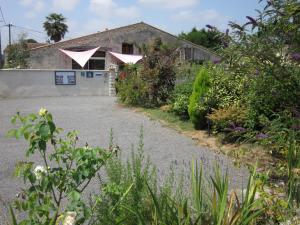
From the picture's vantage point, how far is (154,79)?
14.4 metres

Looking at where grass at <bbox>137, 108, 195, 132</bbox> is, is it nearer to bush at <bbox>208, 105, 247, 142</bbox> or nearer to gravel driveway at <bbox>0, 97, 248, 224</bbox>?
gravel driveway at <bbox>0, 97, 248, 224</bbox>

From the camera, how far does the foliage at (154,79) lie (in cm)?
1438

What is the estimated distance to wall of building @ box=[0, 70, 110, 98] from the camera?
69.5 feet

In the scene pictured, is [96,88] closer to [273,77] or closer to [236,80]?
[236,80]

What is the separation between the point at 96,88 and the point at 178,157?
56.2 ft

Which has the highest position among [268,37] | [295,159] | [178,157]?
[268,37]

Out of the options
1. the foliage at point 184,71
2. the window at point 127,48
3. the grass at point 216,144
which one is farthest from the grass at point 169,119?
the window at point 127,48

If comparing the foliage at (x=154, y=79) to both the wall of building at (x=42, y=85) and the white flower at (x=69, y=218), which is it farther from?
the white flower at (x=69, y=218)

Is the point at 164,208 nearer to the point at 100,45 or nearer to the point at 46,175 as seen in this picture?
the point at 46,175

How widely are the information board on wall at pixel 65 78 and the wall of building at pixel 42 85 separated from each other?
192 mm

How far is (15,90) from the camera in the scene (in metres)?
21.4

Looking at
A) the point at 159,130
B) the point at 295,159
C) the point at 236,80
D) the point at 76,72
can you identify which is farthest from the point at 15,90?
the point at 295,159

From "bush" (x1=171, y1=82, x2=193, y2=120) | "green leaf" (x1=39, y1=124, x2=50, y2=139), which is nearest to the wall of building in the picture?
"bush" (x1=171, y1=82, x2=193, y2=120)

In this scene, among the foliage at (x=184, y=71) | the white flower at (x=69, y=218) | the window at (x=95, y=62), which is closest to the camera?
the white flower at (x=69, y=218)
